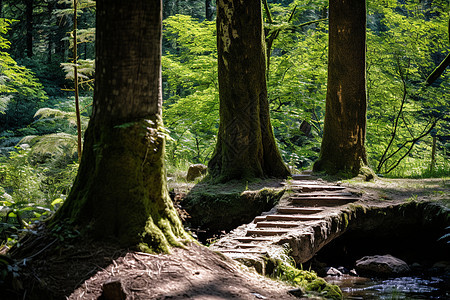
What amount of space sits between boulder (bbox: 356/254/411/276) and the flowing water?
0.31 metres

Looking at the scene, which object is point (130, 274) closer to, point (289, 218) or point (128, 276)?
point (128, 276)

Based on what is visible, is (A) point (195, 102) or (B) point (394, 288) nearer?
(B) point (394, 288)

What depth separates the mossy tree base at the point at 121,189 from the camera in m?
3.88

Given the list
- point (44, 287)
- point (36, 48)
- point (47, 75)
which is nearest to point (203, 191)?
point (44, 287)

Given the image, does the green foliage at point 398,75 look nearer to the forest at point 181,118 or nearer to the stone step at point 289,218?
the forest at point 181,118

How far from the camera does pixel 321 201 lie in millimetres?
7496

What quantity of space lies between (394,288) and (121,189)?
415cm

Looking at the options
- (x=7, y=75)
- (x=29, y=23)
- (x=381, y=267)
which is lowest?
(x=381, y=267)

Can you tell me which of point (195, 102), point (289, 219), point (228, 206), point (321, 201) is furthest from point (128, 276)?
point (195, 102)

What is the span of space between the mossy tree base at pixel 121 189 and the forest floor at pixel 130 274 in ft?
0.50

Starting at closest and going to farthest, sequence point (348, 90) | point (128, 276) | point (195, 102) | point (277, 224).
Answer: point (128, 276) → point (277, 224) → point (348, 90) → point (195, 102)

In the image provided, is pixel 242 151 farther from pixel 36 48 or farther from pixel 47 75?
pixel 36 48

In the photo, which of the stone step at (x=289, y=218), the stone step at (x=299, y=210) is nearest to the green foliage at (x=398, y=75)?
the stone step at (x=299, y=210)

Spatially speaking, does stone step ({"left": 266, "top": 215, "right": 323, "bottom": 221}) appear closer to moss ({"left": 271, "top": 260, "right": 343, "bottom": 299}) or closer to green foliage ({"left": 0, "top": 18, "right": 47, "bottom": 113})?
moss ({"left": 271, "top": 260, "right": 343, "bottom": 299})
